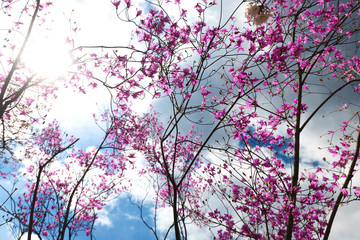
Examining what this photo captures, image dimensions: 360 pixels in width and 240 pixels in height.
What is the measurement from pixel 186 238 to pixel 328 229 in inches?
105

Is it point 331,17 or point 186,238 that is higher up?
point 331,17

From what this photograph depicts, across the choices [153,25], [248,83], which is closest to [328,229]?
[248,83]

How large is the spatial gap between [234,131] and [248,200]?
4.85 ft

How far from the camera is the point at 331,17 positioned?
524 centimetres

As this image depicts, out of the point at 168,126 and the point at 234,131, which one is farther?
the point at 234,131

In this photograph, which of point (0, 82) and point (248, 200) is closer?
point (0, 82)

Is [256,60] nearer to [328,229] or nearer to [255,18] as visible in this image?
[255,18]

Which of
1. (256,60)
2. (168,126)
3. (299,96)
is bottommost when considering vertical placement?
(168,126)

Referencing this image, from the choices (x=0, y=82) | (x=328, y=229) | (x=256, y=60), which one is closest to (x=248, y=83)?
(x=256, y=60)

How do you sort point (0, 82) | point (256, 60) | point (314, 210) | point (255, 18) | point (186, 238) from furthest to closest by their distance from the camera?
point (314, 210), point (186, 238), point (0, 82), point (255, 18), point (256, 60)

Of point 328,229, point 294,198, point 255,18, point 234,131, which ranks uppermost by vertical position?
point 255,18

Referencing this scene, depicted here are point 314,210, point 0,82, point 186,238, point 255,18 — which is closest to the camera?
point 255,18

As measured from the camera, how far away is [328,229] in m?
4.40

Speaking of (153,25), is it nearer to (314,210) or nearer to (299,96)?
(299,96)
